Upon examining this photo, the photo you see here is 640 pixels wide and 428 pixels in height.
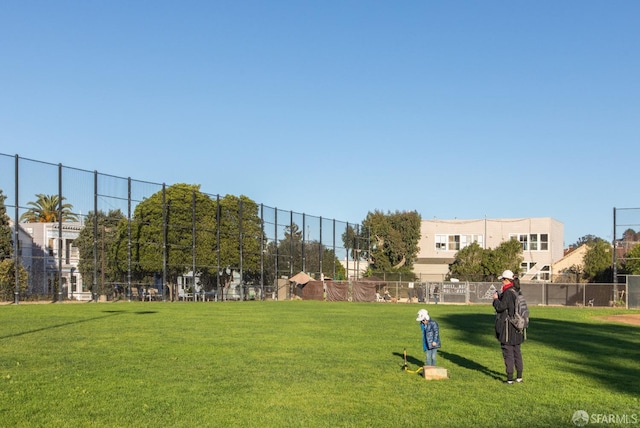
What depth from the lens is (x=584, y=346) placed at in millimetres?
20750

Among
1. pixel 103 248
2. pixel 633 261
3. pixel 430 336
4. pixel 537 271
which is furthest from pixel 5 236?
pixel 537 271

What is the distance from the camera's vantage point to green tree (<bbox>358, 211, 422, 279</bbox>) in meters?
90.7

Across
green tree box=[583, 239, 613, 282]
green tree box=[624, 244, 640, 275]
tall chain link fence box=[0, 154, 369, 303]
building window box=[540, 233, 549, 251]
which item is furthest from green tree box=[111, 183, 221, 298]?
building window box=[540, 233, 549, 251]

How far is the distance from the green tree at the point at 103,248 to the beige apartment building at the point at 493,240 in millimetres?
37197

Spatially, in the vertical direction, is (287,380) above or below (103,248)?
below

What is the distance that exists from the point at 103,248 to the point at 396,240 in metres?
47.2

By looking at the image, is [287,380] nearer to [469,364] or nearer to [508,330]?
[508,330]

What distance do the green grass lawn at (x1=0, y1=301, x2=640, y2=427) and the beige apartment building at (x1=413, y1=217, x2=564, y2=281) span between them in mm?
59948

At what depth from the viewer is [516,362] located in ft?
42.6

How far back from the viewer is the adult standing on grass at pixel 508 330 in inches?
496

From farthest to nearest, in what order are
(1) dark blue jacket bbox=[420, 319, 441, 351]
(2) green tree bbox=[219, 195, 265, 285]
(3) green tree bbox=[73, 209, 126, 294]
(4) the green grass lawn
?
(2) green tree bbox=[219, 195, 265, 285], (3) green tree bbox=[73, 209, 126, 294], (1) dark blue jacket bbox=[420, 319, 441, 351], (4) the green grass lawn

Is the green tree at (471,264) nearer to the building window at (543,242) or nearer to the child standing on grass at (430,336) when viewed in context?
the building window at (543,242)

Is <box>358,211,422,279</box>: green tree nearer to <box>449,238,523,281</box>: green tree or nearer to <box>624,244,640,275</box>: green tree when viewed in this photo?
A: <box>449,238,523,281</box>: green tree

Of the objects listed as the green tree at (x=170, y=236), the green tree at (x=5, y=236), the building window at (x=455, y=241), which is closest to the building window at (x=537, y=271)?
the building window at (x=455, y=241)
